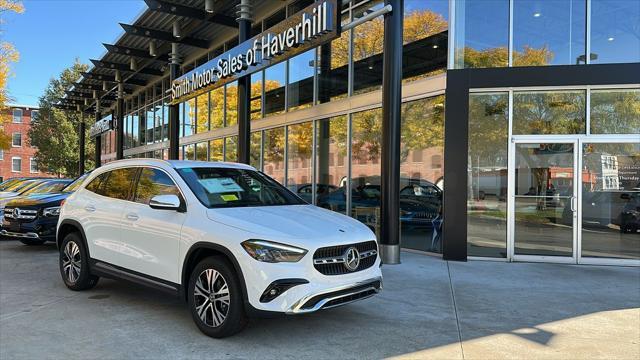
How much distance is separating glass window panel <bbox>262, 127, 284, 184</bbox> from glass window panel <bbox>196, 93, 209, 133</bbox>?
4.84 m

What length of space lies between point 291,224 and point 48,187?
9216mm

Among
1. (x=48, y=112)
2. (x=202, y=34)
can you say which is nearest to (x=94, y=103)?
(x=202, y=34)

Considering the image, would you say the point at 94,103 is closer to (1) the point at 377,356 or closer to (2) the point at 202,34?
(2) the point at 202,34

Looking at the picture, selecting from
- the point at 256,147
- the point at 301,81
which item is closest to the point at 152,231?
the point at 301,81

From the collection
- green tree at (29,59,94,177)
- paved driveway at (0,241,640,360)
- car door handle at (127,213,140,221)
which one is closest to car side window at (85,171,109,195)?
car door handle at (127,213,140,221)

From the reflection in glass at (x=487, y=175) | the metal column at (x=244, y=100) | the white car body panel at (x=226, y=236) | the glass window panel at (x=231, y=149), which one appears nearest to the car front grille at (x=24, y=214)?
the white car body panel at (x=226, y=236)

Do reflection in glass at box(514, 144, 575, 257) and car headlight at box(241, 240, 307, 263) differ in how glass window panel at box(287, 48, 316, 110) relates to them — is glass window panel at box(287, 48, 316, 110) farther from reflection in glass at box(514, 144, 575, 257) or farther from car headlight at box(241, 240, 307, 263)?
car headlight at box(241, 240, 307, 263)

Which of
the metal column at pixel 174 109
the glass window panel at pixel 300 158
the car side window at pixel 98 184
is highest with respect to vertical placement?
the metal column at pixel 174 109

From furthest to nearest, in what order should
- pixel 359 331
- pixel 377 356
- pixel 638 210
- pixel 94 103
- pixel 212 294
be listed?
pixel 94 103, pixel 638 210, pixel 359 331, pixel 212 294, pixel 377 356

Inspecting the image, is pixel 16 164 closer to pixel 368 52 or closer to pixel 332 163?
pixel 332 163

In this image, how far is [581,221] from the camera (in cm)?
896

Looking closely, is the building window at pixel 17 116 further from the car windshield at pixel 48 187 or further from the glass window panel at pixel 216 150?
the car windshield at pixel 48 187

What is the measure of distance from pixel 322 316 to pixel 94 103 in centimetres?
2739

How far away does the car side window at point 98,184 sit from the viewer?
628cm
